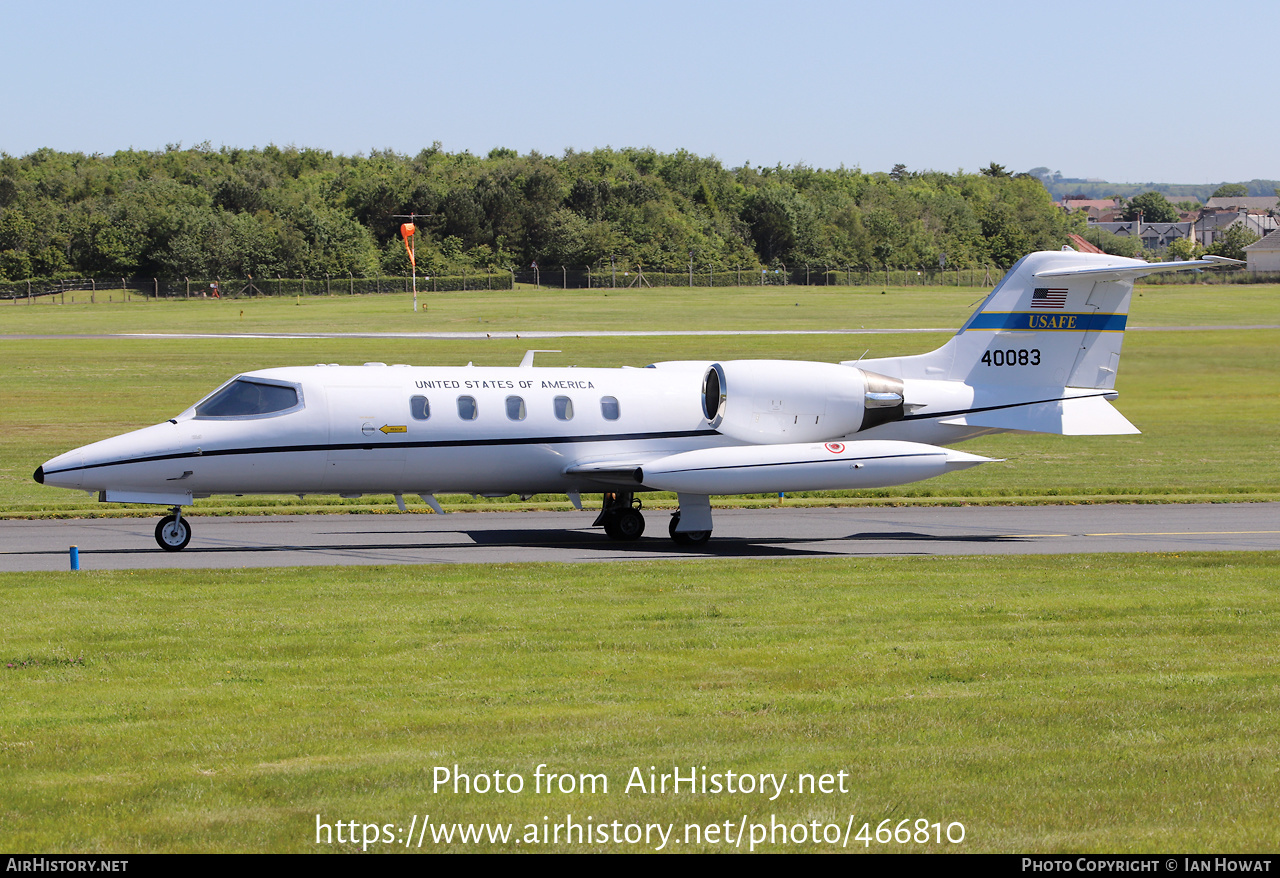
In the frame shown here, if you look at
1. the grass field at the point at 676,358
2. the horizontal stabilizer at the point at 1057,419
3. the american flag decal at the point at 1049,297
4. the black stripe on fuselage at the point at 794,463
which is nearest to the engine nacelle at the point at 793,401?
the black stripe on fuselage at the point at 794,463

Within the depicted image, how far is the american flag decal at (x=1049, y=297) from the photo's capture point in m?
24.3

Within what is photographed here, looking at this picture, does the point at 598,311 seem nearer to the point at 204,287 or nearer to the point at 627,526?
the point at 204,287

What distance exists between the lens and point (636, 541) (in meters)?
23.0

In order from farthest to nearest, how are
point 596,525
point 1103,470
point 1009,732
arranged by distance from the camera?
point 1103,470, point 596,525, point 1009,732

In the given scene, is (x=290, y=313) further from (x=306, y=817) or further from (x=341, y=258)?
(x=306, y=817)

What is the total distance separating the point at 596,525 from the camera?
23.7 meters

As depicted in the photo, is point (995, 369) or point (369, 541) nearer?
point (369, 541)

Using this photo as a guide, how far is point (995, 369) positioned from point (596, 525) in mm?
7745

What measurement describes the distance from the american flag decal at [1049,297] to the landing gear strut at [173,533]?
49.7ft

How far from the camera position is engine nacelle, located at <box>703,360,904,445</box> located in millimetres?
22734

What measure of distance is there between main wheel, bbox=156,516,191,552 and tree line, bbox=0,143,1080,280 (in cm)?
12132

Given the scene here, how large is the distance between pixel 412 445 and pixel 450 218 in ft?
437

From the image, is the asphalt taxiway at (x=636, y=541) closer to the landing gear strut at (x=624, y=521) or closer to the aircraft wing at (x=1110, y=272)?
the landing gear strut at (x=624, y=521)
